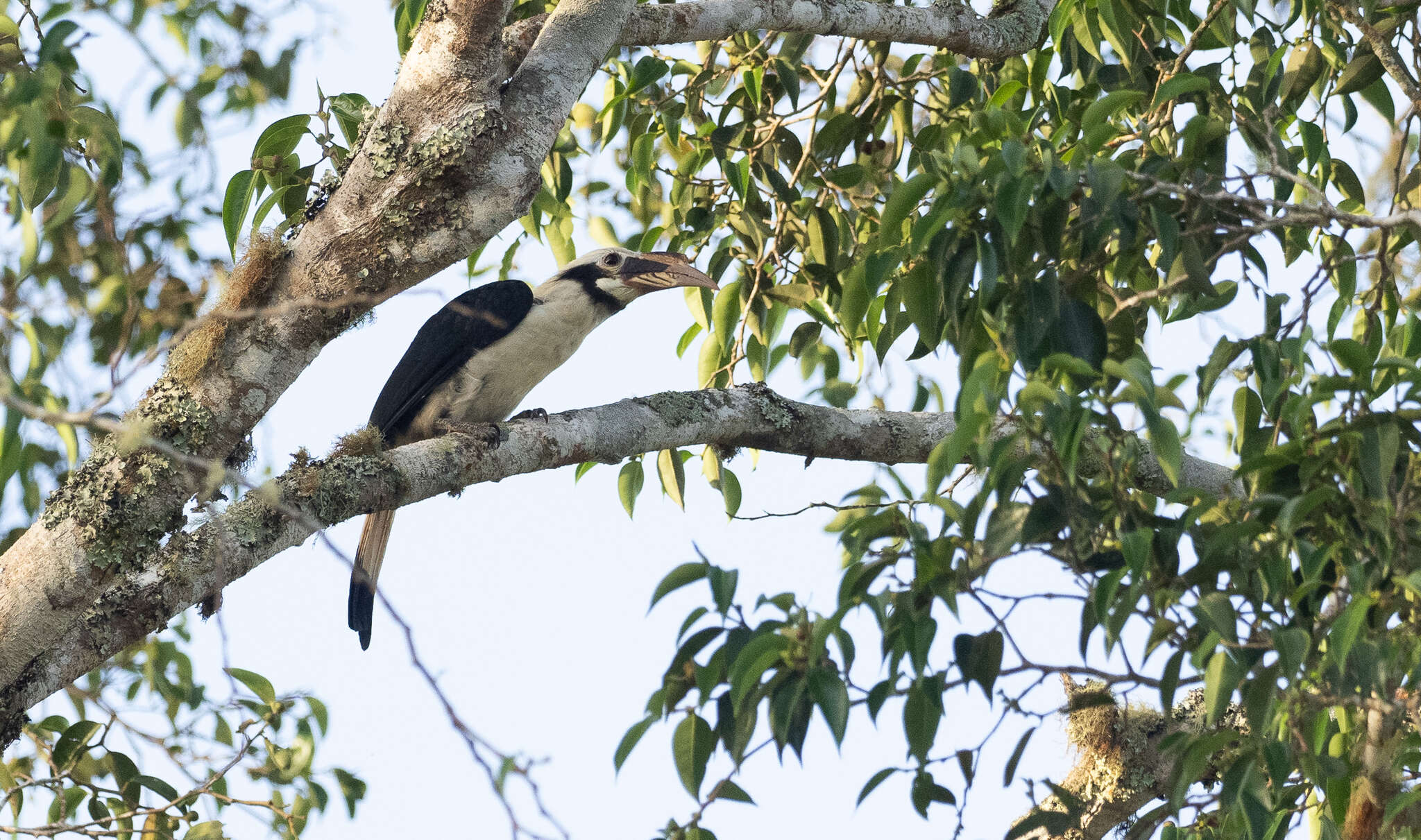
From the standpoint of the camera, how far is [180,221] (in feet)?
13.7

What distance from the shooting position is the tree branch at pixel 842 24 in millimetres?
3139

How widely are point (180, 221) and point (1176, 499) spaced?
11.0 ft

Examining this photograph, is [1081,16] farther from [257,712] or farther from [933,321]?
[257,712]

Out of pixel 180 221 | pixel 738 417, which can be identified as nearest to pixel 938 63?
pixel 738 417

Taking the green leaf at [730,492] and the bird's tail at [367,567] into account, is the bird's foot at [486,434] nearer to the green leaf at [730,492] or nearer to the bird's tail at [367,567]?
the green leaf at [730,492]

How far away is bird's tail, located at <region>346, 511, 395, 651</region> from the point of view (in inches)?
163

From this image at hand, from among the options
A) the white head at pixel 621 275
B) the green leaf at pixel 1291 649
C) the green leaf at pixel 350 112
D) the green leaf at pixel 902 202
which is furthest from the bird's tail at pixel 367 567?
the green leaf at pixel 1291 649

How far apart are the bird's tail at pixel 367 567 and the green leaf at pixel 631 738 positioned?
250 centimetres

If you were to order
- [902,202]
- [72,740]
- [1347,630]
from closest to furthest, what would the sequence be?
[1347,630]
[902,202]
[72,740]

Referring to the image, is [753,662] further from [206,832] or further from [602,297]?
[602,297]

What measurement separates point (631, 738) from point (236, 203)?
165 centimetres

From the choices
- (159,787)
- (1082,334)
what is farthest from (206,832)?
(1082,334)

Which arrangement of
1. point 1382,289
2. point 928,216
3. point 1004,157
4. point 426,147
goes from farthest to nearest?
point 1382,289 → point 426,147 → point 928,216 → point 1004,157

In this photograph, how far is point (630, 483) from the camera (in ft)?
11.7
